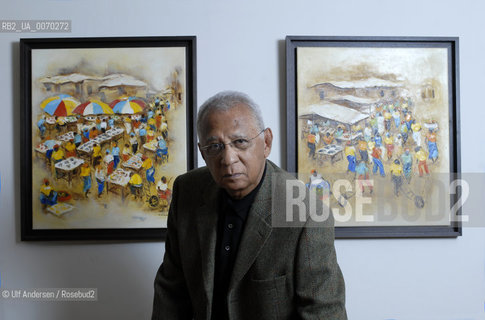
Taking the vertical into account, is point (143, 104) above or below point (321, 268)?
above

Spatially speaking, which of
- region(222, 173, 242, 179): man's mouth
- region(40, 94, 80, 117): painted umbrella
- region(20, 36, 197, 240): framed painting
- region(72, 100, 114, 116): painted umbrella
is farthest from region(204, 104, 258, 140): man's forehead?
region(40, 94, 80, 117): painted umbrella

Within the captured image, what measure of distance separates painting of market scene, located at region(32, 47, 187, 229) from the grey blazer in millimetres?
434

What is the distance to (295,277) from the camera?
3.90 ft

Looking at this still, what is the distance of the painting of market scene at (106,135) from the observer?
5.55 ft

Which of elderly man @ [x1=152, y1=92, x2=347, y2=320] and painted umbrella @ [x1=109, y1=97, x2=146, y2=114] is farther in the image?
painted umbrella @ [x1=109, y1=97, x2=146, y2=114]

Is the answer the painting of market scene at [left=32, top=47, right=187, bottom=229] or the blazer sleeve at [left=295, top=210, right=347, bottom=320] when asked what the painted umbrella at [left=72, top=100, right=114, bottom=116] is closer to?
the painting of market scene at [left=32, top=47, right=187, bottom=229]

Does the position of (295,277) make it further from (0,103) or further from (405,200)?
(0,103)

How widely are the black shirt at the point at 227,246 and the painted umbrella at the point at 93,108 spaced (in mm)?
743

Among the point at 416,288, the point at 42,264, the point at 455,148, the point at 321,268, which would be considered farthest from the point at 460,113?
the point at 42,264

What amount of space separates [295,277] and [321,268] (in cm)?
8

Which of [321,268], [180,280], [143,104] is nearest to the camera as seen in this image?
[321,268]

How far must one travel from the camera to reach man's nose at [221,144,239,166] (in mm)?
1167

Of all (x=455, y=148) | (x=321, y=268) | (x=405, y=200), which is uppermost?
(x=455, y=148)

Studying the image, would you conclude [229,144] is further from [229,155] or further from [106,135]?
[106,135]
